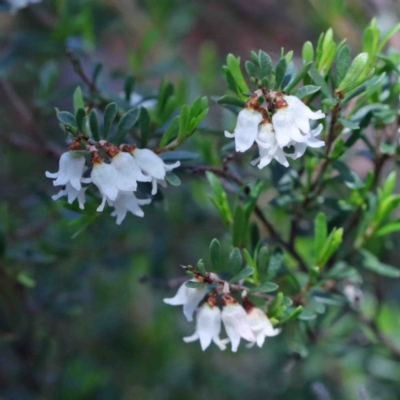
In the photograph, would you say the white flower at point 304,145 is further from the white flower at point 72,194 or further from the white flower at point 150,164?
the white flower at point 72,194

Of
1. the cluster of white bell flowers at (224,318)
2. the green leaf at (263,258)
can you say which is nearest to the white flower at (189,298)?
the cluster of white bell flowers at (224,318)

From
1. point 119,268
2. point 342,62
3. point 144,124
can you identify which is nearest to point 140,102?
point 144,124

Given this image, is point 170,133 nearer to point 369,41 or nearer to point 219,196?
point 219,196

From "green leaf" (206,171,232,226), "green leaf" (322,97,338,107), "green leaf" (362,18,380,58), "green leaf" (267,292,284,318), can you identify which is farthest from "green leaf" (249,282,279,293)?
"green leaf" (362,18,380,58)

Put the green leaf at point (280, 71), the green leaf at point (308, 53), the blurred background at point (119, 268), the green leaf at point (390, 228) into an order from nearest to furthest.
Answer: the green leaf at point (280, 71) < the green leaf at point (308, 53) < the green leaf at point (390, 228) < the blurred background at point (119, 268)

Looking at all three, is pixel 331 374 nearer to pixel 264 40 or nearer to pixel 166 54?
pixel 166 54

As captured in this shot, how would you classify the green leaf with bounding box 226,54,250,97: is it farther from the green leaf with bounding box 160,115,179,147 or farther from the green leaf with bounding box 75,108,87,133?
the green leaf with bounding box 75,108,87,133
